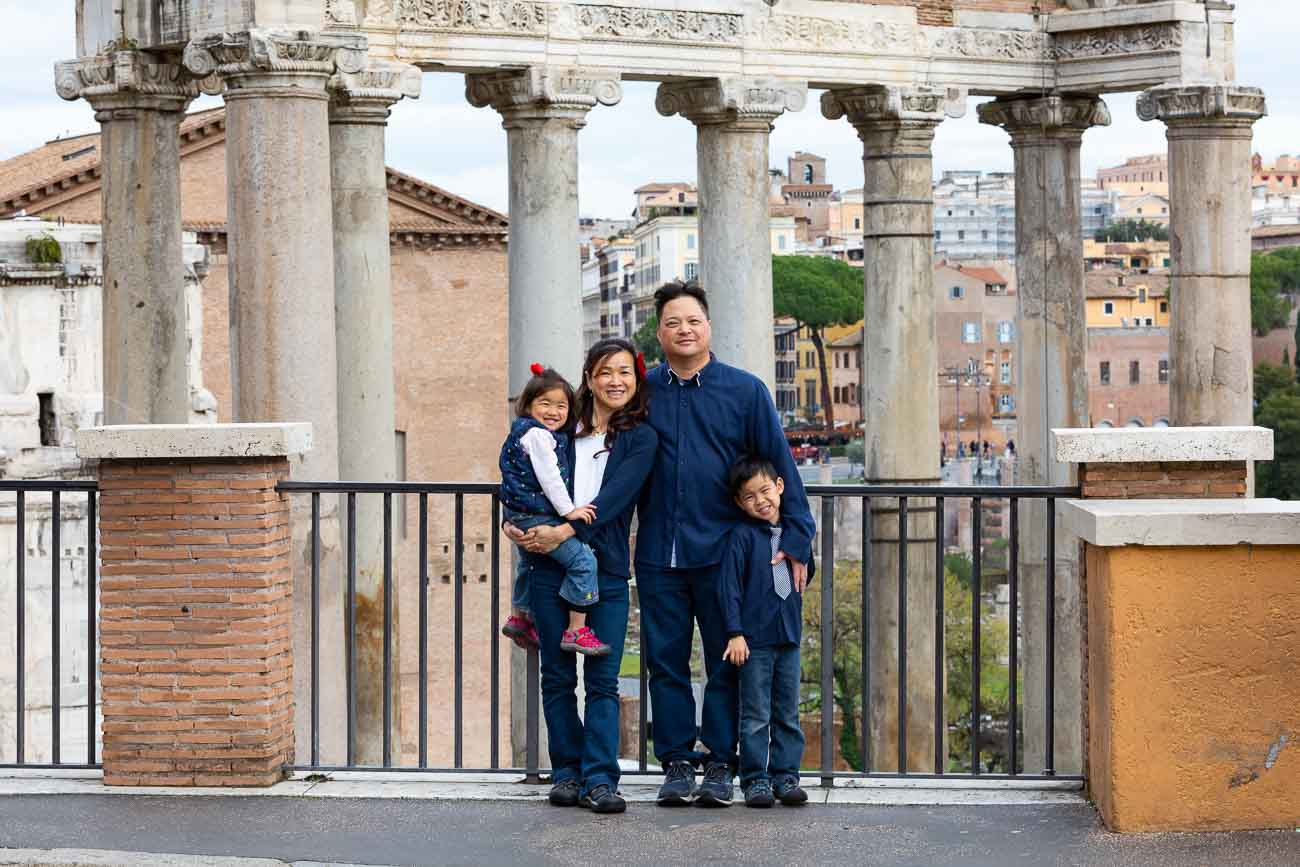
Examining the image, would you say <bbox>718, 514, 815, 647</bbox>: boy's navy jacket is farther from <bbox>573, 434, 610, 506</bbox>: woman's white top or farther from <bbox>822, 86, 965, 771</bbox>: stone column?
<bbox>822, 86, 965, 771</bbox>: stone column

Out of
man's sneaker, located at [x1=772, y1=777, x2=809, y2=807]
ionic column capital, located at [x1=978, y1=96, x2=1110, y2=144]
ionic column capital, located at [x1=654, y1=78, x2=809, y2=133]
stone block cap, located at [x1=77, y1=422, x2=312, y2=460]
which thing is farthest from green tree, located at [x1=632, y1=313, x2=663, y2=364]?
man's sneaker, located at [x1=772, y1=777, x2=809, y2=807]

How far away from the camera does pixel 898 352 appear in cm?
2402

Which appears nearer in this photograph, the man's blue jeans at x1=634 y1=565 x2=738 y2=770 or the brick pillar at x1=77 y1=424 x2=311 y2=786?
the man's blue jeans at x1=634 y1=565 x2=738 y2=770

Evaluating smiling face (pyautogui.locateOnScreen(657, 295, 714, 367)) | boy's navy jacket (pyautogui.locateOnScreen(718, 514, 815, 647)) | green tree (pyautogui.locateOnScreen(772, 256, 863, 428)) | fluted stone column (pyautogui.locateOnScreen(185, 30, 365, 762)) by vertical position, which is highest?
green tree (pyautogui.locateOnScreen(772, 256, 863, 428))

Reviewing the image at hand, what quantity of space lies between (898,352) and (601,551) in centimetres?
1265

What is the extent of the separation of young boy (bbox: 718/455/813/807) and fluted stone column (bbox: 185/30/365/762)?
24.2ft

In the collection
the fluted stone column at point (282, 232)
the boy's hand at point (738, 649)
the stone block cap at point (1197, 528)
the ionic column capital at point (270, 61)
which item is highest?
the ionic column capital at point (270, 61)

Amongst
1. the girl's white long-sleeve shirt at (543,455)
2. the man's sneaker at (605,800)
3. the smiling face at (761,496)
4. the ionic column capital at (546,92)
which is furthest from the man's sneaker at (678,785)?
Result: the ionic column capital at (546,92)

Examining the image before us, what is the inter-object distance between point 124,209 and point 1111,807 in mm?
12574

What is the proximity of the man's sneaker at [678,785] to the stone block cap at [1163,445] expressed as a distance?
2.30 m

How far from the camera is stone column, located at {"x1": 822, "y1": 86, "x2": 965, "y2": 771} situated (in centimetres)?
2372

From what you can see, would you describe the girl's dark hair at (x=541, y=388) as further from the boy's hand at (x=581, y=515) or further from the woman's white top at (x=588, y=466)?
the boy's hand at (x=581, y=515)

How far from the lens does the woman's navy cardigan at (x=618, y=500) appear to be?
38.2 feet

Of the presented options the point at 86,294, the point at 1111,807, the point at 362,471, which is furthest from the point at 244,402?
the point at 86,294
